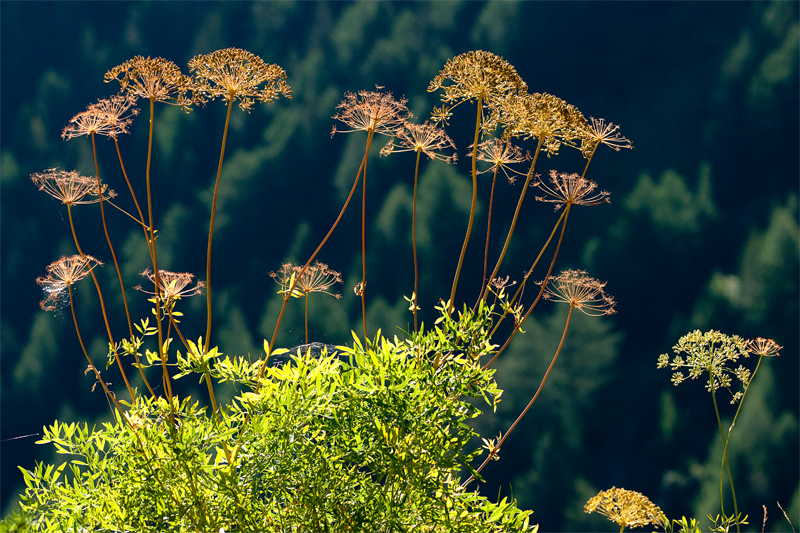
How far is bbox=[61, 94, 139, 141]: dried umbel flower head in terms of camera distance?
833mm

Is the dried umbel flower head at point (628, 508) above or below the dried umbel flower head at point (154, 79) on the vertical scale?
below

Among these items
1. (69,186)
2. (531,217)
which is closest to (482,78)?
(69,186)

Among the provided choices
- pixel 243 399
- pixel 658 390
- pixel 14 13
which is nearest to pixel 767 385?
pixel 658 390

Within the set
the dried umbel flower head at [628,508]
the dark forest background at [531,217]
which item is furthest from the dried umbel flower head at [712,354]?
the dark forest background at [531,217]

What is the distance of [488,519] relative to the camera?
786 millimetres

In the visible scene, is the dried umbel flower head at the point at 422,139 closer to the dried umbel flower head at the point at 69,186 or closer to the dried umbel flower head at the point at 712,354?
the dried umbel flower head at the point at 69,186

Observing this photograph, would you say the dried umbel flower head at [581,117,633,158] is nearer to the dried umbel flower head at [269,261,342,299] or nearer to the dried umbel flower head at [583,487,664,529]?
Result: the dried umbel flower head at [269,261,342,299]

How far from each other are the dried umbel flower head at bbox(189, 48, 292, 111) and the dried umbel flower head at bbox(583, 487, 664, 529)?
3.15 feet

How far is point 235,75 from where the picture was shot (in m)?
0.85

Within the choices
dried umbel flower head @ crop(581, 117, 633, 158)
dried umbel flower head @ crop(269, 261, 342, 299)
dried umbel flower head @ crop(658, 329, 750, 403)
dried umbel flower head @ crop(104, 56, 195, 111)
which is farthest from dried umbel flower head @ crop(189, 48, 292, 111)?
dried umbel flower head @ crop(658, 329, 750, 403)

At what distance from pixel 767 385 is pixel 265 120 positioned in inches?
157

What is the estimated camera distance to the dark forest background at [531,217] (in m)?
3.87

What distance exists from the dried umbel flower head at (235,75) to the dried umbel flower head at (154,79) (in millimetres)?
23

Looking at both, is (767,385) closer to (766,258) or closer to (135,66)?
(766,258)
